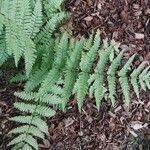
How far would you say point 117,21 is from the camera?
172 inches

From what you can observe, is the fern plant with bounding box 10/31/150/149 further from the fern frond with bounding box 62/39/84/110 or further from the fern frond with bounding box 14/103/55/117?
the fern frond with bounding box 14/103/55/117

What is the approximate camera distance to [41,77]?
10.9 ft

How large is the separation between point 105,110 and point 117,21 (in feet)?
3.29

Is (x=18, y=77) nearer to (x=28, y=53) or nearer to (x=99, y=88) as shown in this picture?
(x=28, y=53)

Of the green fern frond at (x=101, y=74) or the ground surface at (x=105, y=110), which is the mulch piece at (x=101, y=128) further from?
the green fern frond at (x=101, y=74)

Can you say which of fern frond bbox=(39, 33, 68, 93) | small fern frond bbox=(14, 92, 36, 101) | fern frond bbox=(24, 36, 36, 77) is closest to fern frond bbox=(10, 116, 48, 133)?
small fern frond bbox=(14, 92, 36, 101)

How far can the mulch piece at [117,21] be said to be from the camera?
14.1 feet

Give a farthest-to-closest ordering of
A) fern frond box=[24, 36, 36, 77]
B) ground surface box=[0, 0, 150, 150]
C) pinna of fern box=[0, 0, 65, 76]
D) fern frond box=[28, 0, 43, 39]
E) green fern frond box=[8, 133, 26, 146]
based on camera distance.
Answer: ground surface box=[0, 0, 150, 150]
green fern frond box=[8, 133, 26, 146]
fern frond box=[28, 0, 43, 39]
fern frond box=[24, 36, 36, 77]
pinna of fern box=[0, 0, 65, 76]

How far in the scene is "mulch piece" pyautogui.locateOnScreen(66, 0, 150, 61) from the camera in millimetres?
4301

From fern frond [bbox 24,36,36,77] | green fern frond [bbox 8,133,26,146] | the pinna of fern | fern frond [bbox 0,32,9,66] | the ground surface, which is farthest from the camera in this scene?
the ground surface

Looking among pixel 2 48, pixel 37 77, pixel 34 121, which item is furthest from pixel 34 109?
pixel 2 48

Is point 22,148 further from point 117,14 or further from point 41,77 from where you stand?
point 117,14

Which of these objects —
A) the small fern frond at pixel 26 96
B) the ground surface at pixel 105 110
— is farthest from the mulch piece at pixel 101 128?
the small fern frond at pixel 26 96

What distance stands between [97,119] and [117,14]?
47.0 inches
